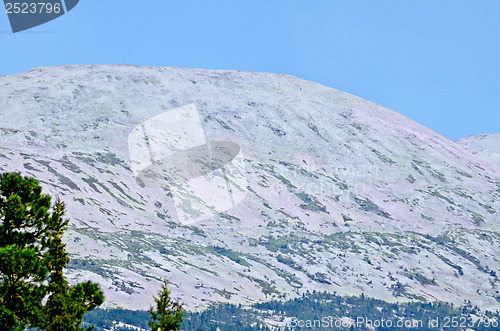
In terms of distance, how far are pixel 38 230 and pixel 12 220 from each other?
1482 mm

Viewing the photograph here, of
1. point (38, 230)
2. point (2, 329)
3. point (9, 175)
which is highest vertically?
point (9, 175)

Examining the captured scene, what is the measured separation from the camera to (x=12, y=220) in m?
27.9

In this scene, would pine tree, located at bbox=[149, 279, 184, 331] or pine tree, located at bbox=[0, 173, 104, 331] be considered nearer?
pine tree, located at bbox=[149, 279, 184, 331]

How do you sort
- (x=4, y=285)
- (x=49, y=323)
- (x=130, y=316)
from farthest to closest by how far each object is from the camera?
(x=130, y=316) → (x=4, y=285) → (x=49, y=323)

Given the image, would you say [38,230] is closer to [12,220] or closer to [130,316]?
Result: [12,220]

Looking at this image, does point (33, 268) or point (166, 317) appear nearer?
point (166, 317)

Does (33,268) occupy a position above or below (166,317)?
above

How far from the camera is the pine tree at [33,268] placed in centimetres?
2536

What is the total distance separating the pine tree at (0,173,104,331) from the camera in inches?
998

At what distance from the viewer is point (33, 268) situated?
2644 centimetres

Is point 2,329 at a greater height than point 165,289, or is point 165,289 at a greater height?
point 165,289

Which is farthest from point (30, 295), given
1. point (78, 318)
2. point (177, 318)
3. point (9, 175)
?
point (177, 318)

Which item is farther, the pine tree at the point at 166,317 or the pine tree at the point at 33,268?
the pine tree at the point at 33,268

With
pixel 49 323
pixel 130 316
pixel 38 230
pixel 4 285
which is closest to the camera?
pixel 49 323
